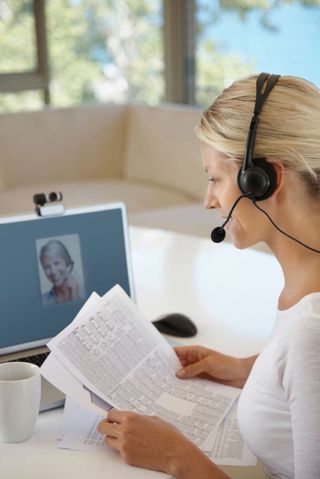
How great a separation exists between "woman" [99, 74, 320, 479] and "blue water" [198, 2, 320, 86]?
2846 mm

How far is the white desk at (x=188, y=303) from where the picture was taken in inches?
40.3

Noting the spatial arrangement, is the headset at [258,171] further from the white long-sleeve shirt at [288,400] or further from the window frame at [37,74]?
the window frame at [37,74]

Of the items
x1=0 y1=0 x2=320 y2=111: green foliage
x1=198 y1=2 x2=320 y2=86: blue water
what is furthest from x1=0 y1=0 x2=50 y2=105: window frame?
x1=198 y1=2 x2=320 y2=86: blue water

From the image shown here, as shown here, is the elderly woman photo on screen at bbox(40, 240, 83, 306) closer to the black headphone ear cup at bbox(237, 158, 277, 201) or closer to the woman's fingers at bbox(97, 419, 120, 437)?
the woman's fingers at bbox(97, 419, 120, 437)

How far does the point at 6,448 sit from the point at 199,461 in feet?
0.93

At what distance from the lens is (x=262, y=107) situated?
104 cm

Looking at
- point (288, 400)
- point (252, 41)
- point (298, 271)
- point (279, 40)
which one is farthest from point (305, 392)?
point (252, 41)

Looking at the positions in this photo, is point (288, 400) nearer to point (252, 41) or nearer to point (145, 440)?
point (145, 440)

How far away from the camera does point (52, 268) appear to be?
136 centimetres

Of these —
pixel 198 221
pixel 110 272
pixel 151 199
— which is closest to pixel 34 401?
pixel 110 272

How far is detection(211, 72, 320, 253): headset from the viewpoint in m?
1.02

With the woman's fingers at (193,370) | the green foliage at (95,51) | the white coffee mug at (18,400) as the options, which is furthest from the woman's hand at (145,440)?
the green foliage at (95,51)

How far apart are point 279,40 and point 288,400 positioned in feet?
11.1

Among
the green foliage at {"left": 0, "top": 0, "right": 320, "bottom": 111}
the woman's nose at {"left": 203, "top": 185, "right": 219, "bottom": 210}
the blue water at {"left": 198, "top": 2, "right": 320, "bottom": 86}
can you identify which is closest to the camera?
the woman's nose at {"left": 203, "top": 185, "right": 219, "bottom": 210}
